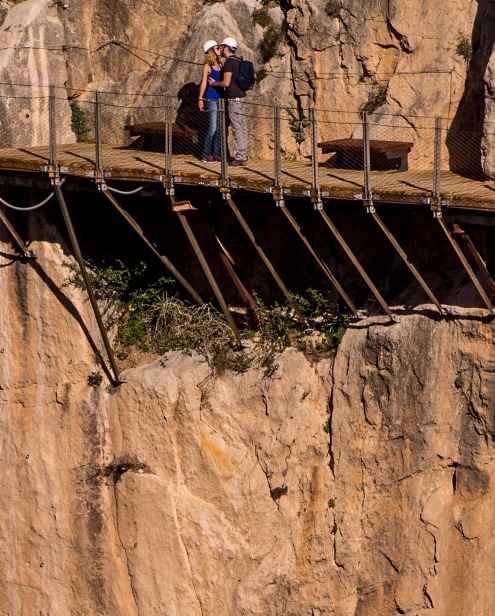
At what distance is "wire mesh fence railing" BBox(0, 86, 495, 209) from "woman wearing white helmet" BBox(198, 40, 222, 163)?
0.9 inches

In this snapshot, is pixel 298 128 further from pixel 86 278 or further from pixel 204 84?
pixel 86 278

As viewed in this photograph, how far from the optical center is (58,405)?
24.6 meters

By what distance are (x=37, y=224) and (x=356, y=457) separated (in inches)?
244

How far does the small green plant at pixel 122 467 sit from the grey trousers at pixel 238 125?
4922mm

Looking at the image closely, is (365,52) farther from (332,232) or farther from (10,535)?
(10,535)

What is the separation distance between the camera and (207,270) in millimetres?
23203

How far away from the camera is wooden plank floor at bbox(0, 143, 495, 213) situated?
21.7 metres

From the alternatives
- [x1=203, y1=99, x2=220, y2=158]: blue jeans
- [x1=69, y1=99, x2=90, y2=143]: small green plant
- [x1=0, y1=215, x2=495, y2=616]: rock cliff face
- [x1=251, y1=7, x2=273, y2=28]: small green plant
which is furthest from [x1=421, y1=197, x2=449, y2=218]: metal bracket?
[x1=69, y1=99, x2=90, y2=143]: small green plant

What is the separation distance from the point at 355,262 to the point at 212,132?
325 centimetres

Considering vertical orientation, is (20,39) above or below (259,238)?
above

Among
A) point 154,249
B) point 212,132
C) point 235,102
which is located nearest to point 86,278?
point 154,249

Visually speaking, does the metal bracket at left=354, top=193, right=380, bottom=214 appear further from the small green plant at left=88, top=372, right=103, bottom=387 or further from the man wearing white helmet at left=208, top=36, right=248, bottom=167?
the small green plant at left=88, top=372, right=103, bottom=387

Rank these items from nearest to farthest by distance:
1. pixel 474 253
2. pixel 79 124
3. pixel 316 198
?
pixel 474 253, pixel 316 198, pixel 79 124

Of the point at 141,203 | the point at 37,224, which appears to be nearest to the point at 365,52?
the point at 141,203
